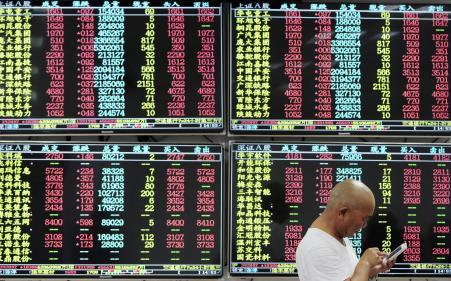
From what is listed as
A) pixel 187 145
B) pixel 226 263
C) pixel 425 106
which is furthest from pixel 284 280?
pixel 425 106

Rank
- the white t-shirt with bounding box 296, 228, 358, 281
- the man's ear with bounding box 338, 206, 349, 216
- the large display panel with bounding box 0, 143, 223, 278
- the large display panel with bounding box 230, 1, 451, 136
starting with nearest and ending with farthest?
the white t-shirt with bounding box 296, 228, 358, 281 < the man's ear with bounding box 338, 206, 349, 216 < the large display panel with bounding box 0, 143, 223, 278 < the large display panel with bounding box 230, 1, 451, 136

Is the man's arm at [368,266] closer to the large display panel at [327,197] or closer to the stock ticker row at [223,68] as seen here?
the large display panel at [327,197]

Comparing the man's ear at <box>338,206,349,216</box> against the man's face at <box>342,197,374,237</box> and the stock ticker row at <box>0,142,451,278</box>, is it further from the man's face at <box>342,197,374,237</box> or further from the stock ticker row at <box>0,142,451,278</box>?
A: the stock ticker row at <box>0,142,451,278</box>

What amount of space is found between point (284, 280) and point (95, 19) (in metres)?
2.14

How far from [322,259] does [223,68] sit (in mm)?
1895

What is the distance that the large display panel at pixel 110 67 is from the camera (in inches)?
168

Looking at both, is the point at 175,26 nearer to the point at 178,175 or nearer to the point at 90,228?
the point at 178,175

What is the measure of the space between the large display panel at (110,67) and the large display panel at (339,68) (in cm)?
21

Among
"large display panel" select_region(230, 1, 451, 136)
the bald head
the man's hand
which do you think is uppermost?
"large display panel" select_region(230, 1, 451, 136)

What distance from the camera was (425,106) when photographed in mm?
4309

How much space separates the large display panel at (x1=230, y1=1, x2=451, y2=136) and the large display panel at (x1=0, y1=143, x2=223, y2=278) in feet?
1.71

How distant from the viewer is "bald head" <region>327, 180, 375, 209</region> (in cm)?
283

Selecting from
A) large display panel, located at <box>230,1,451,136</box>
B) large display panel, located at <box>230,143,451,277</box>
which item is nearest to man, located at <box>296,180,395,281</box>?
large display panel, located at <box>230,143,451,277</box>

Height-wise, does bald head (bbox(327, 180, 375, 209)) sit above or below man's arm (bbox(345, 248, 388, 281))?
above
